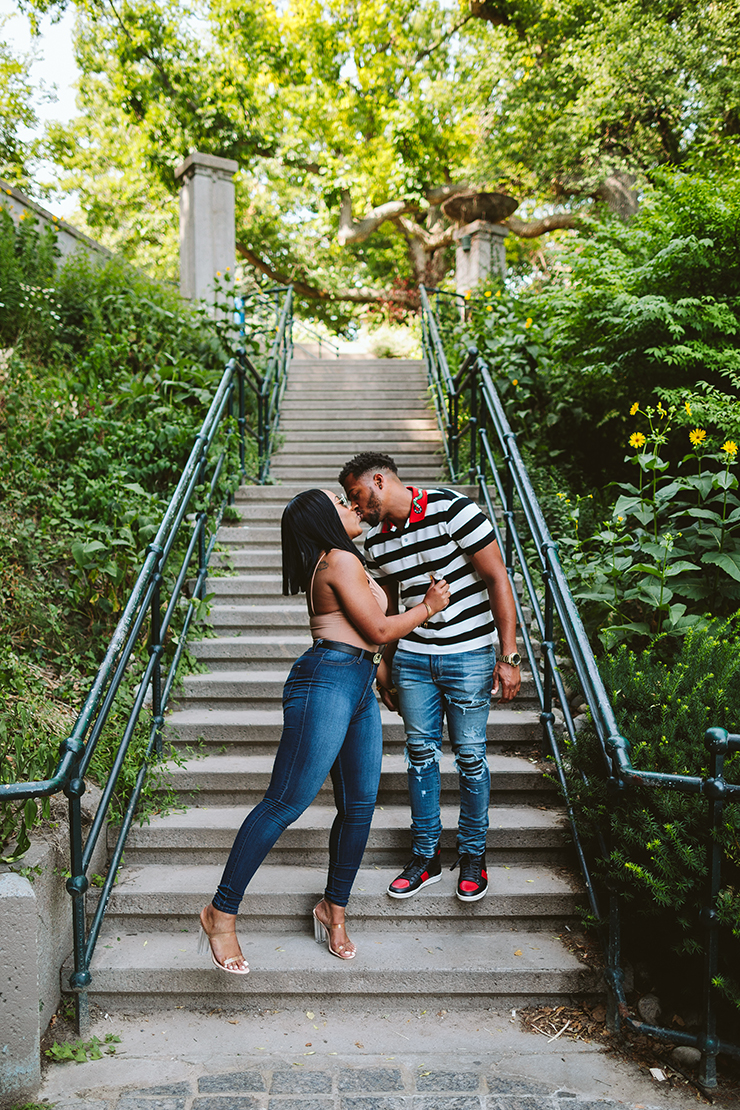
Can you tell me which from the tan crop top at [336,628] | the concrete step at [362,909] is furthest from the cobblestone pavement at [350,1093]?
the tan crop top at [336,628]

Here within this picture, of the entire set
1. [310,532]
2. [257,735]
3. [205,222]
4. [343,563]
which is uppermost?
[205,222]

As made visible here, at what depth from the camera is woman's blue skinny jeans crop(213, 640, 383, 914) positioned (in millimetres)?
2484

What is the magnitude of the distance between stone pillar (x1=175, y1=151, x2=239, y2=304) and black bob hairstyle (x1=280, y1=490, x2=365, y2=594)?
27.1ft

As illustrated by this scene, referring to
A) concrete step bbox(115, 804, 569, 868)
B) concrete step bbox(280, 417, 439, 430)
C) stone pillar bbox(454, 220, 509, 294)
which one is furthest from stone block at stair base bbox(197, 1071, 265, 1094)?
stone pillar bbox(454, 220, 509, 294)

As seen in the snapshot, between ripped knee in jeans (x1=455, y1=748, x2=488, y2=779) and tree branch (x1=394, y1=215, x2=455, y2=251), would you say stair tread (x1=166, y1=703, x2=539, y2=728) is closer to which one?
ripped knee in jeans (x1=455, y1=748, x2=488, y2=779)

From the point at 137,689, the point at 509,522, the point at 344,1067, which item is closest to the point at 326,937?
the point at 344,1067

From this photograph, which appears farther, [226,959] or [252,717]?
[252,717]

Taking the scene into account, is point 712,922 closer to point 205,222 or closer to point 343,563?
point 343,563

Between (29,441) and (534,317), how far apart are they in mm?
4471

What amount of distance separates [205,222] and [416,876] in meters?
9.42

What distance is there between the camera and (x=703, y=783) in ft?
7.47

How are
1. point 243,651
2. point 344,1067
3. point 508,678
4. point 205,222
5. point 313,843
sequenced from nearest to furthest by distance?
point 344,1067 < point 508,678 < point 313,843 < point 243,651 < point 205,222

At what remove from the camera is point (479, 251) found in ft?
34.4

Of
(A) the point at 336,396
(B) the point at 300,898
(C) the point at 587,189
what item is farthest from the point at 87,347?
(C) the point at 587,189
